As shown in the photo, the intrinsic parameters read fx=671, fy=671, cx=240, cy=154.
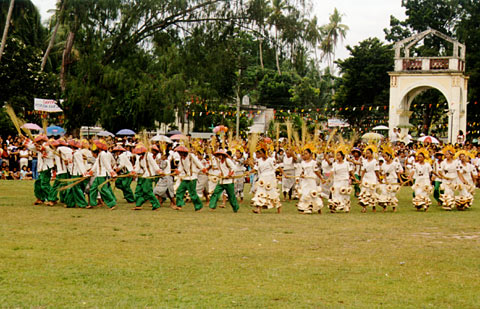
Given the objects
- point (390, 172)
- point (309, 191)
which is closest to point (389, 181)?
point (390, 172)

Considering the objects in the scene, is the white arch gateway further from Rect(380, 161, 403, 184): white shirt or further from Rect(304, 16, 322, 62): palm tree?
Rect(380, 161, 403, 184): white shirt

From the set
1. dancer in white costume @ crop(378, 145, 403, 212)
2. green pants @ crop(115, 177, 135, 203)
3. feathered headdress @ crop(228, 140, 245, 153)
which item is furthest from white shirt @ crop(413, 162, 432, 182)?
green pants @ crop(115, 177, 135, 203)

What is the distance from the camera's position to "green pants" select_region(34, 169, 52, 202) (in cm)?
1530

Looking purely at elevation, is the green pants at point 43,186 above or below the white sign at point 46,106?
below

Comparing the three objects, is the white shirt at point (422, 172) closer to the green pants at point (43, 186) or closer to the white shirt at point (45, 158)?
the white shirt at point (45, 158)

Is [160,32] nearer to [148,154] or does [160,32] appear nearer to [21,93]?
[21,93]

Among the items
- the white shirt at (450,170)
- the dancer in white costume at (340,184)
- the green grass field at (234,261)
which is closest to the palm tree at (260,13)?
the white shirt at (450,170)

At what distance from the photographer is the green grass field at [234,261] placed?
667 centimetres

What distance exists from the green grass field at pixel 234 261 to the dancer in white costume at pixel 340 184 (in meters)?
1.39

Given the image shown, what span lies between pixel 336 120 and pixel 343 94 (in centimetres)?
729

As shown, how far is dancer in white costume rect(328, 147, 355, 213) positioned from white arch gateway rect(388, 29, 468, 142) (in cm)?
1692

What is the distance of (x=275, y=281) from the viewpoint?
7.40 meters

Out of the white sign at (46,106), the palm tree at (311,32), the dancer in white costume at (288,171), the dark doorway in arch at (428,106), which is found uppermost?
the palm tree at (311,32)

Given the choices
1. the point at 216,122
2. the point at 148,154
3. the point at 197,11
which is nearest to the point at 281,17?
the point at 197,11
